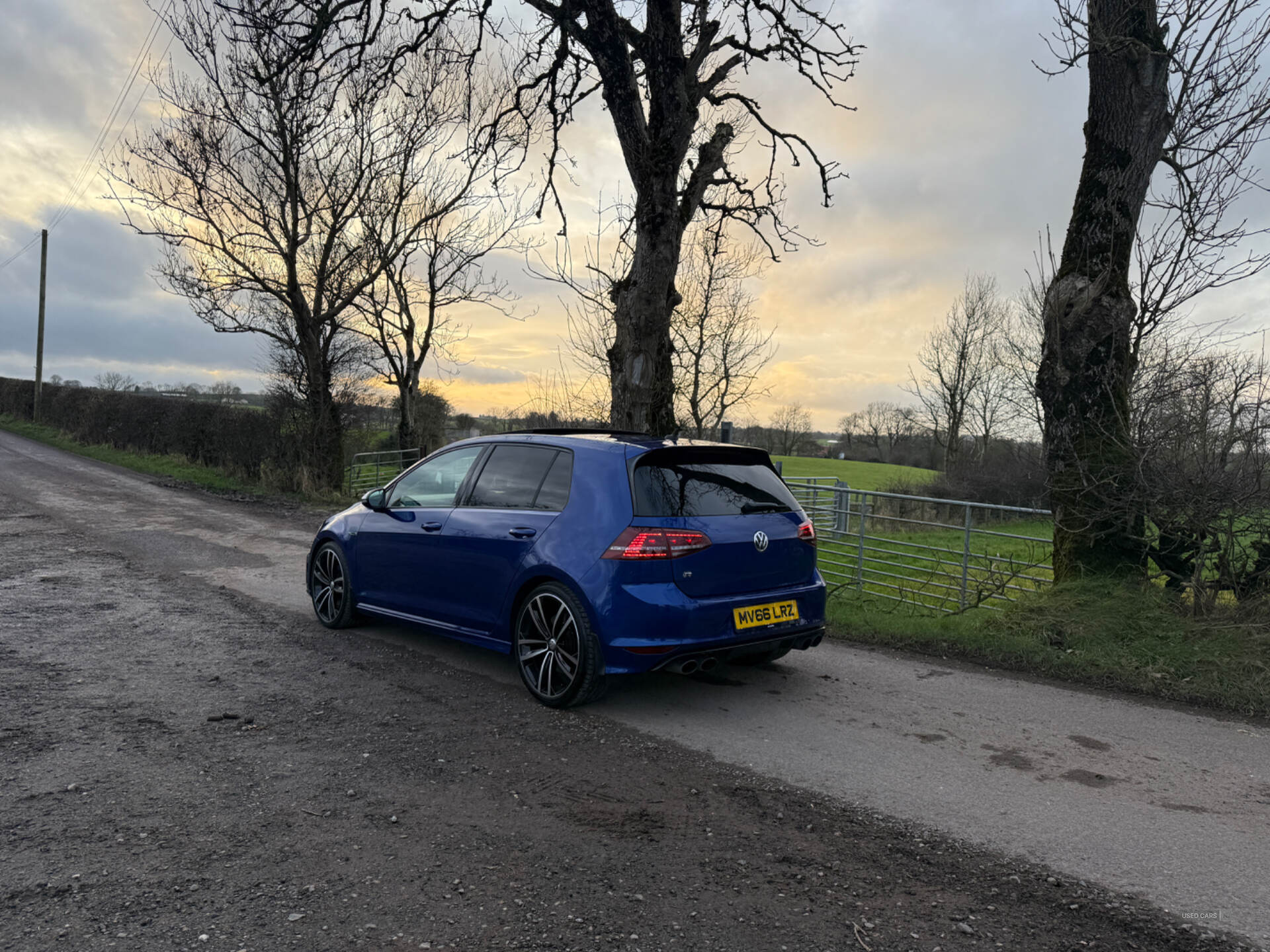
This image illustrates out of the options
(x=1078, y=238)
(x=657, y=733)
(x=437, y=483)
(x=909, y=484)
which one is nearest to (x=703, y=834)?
(x=657, y=733)

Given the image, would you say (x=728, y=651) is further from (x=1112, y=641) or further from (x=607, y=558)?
(x=1112, y=641)

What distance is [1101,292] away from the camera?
307 inches

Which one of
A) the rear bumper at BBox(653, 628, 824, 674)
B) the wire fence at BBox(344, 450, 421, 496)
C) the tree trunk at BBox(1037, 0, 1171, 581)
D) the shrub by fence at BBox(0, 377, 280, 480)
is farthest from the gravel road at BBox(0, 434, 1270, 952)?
the shrub by fence at BBox(0, 377, 280, 480)

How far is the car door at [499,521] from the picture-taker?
17.7ft

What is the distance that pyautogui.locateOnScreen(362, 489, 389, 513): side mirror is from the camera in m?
6.73

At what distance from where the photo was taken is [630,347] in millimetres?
10430

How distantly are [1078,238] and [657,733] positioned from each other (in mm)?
6412

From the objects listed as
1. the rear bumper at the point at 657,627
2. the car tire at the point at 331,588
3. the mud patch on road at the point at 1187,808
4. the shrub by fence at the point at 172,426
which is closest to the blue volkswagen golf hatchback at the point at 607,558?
the rear bumper at the point at 657,627

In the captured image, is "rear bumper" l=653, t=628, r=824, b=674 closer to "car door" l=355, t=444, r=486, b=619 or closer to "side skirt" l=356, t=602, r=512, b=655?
A: "side skirt" l=356, t=602, r=512, b=655

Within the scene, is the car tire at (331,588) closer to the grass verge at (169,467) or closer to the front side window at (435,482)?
the front side window at (435,482)

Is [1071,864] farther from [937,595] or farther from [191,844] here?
[937,595]

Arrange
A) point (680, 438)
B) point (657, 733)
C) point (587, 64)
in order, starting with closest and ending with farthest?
point (657, 733), point (680, 438), point (587, 64)

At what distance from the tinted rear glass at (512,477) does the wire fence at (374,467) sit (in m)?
15.4

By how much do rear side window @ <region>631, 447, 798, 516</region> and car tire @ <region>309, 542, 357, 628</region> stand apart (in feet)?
10.4
